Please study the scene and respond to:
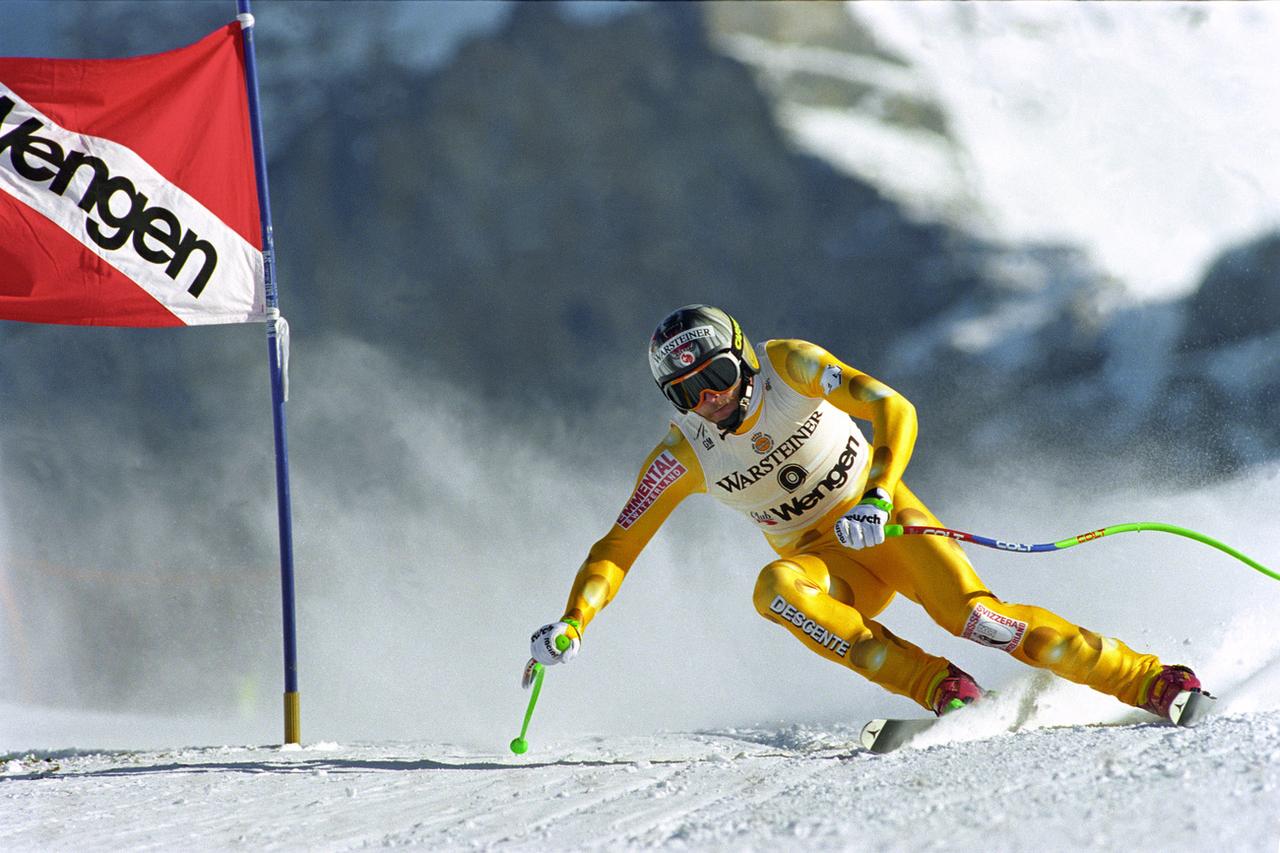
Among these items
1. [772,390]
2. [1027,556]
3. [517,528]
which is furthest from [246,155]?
[1027,556]

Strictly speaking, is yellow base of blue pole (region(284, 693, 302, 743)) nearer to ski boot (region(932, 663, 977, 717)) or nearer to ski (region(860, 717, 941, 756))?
ski (region(860, 717, 941, 756))

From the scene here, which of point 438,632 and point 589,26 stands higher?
point 589,26

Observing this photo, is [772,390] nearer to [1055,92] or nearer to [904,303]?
[904,303]

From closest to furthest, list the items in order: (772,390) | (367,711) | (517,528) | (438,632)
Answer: (772,390) < (367,711) < (438,632) < (517,528)

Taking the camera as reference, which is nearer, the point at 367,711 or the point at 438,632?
the point at 367,711

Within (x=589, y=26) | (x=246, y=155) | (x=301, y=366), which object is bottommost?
(x=246, y=155)

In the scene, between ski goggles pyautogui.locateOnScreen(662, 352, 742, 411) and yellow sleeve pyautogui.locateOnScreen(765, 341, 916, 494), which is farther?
ski goggles pyautogui.locateOnScreen(662, 352, 742, 411)

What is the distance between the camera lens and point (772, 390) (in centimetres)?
379

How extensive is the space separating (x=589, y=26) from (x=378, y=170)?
8.13ft

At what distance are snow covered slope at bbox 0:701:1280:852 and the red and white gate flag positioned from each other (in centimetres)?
185

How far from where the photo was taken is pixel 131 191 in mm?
4602

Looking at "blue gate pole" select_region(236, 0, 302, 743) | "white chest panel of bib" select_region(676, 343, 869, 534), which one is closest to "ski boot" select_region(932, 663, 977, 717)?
"white chest panel of bib" select_region(676, 343, 869, 534)

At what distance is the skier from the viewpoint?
10.9ft

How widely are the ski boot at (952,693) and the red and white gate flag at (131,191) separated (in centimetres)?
301
